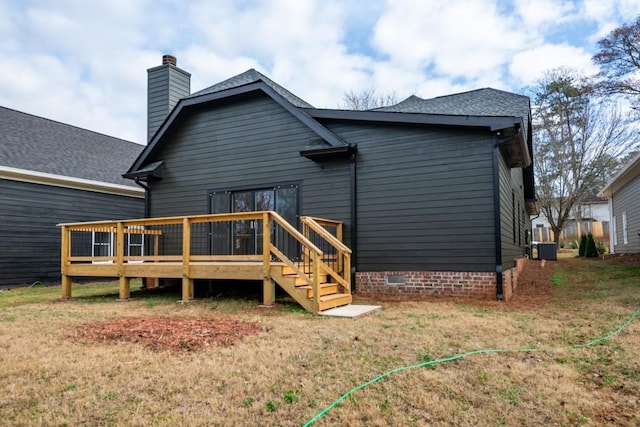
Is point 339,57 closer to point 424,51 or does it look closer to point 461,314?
point 424,51

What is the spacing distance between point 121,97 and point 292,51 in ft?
30.5

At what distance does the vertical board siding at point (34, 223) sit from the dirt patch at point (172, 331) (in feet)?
23.8

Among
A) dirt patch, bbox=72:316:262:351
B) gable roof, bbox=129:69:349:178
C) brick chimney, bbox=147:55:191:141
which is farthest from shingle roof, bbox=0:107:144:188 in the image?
dirt patch, bbox=72:316:262:351

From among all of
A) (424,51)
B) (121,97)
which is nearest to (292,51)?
(424,51)

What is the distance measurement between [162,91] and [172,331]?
888 centimetres

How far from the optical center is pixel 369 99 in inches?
1079

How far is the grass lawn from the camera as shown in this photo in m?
2.66

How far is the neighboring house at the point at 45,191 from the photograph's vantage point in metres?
11.0

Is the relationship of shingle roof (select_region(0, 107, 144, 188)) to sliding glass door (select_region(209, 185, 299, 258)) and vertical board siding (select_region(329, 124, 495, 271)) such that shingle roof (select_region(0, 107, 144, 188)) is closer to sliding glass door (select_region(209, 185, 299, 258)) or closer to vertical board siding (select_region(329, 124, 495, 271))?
sliding glass door (select_region(209, 185, 299, 258))

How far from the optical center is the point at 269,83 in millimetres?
9328

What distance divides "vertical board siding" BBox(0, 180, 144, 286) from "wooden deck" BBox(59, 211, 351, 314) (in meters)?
2.84

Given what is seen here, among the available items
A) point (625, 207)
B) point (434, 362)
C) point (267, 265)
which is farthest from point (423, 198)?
point (625, 207)

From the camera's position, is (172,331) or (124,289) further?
(124,289)

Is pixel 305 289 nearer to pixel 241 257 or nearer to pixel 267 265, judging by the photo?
pixel 267 265
